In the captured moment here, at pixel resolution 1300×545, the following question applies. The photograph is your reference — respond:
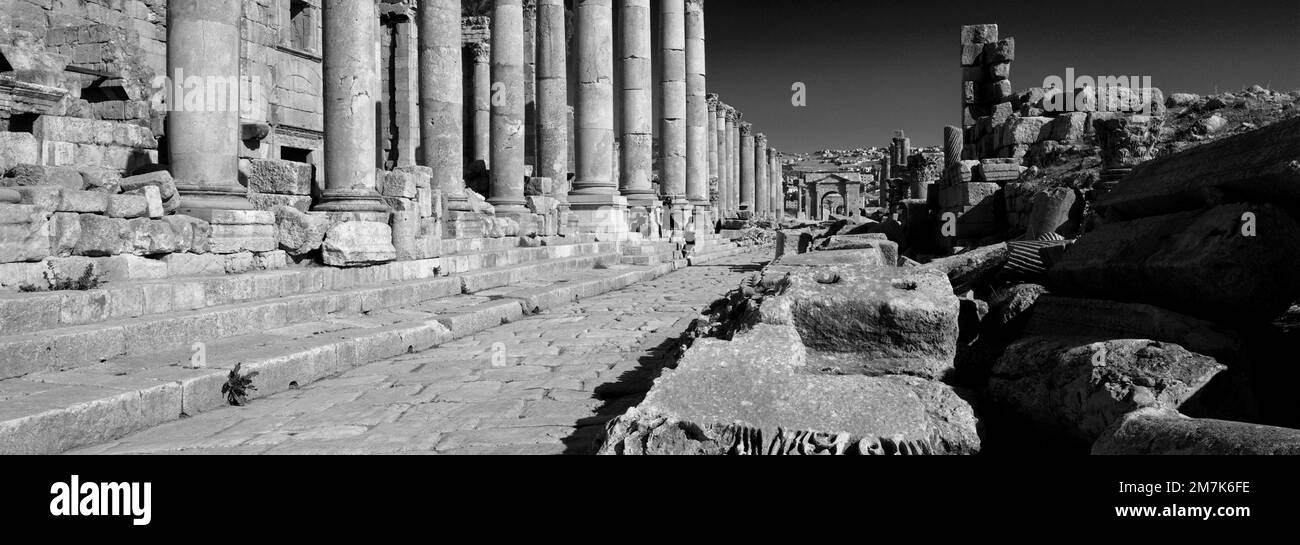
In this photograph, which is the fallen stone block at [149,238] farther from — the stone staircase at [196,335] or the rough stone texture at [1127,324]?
the rough stone texture at [1127,324]

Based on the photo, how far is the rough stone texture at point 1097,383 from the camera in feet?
9.70

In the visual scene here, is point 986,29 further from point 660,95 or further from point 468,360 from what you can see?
point 468,360

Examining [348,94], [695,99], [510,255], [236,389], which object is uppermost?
[695,99]

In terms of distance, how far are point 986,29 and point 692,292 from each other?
45.1ft

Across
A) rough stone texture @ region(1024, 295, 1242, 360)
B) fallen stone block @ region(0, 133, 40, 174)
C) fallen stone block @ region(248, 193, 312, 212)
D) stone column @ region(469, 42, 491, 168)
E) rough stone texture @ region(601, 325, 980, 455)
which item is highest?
stone column @ region(469, 42, 491, 168)

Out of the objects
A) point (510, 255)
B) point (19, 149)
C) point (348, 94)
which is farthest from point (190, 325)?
point (510, 255)

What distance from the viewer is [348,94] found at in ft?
35.1

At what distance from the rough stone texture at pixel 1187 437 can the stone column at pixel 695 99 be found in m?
25.0

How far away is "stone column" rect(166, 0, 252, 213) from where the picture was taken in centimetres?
828

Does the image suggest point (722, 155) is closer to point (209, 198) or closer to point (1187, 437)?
point (209, 198)

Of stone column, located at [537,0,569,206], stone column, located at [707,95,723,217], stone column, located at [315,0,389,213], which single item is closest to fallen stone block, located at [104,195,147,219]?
stone column, located at [315,0,389,213]

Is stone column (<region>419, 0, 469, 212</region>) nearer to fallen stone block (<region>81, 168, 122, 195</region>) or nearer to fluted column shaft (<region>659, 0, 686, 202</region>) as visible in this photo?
fallen stone block (<region>81, 168, 122, 195</region>)

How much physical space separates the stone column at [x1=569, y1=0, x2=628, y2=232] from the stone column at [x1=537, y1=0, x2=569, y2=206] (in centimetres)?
109

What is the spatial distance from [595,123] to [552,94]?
6.04 feet
